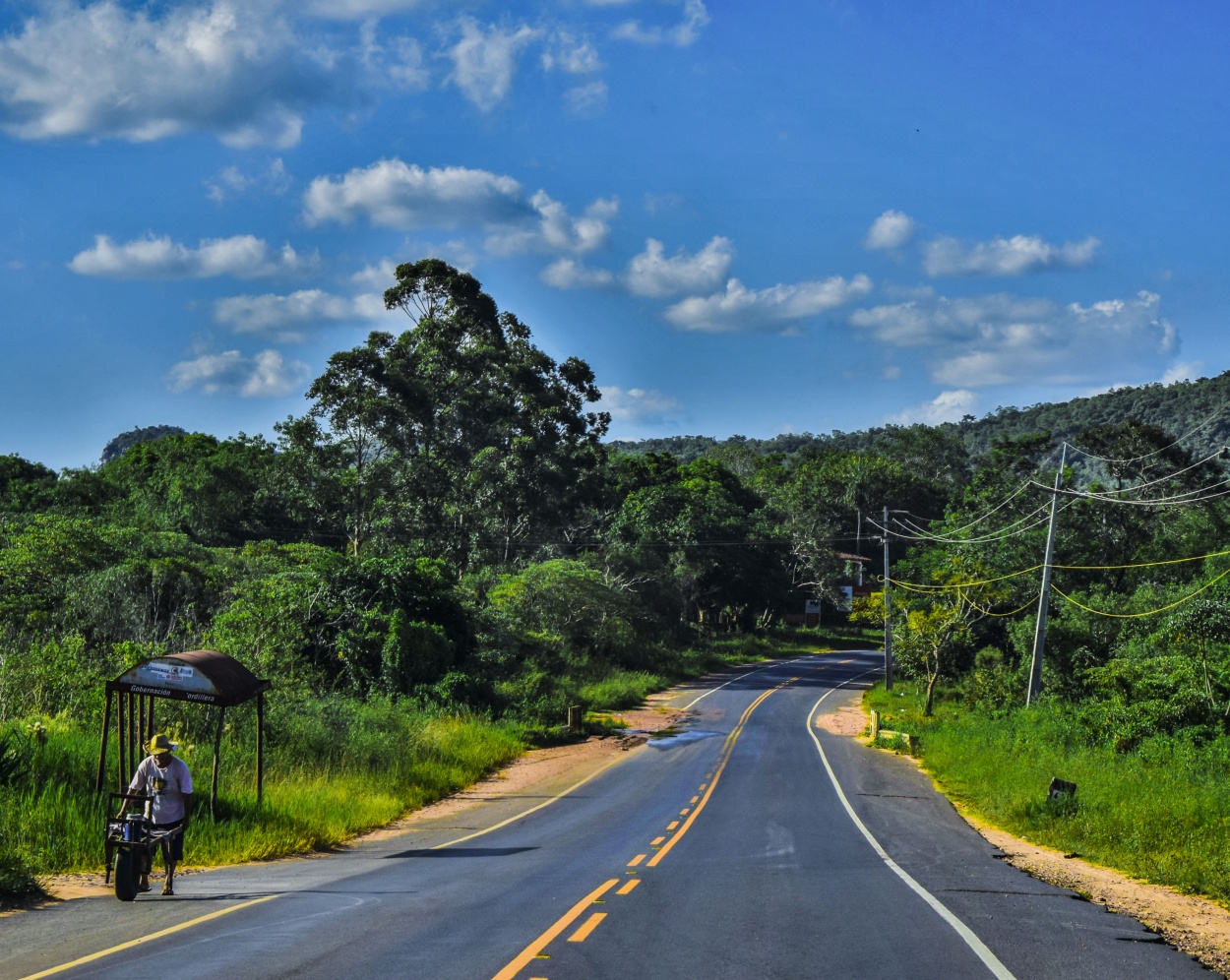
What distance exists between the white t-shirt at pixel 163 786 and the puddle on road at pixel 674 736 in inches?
952

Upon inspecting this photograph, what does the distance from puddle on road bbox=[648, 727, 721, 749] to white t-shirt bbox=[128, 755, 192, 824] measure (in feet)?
79.4

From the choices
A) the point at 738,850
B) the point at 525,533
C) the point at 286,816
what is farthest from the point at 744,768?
the point at 525,533

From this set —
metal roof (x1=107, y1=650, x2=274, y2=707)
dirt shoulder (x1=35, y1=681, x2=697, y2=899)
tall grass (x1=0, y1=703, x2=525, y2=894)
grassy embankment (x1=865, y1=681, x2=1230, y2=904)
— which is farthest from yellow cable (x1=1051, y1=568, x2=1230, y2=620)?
metal roof (x1=107, y1=650, x2=274, y2=707)

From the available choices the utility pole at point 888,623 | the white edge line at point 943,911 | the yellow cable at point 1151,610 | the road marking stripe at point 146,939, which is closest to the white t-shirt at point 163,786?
the road marking stripe at point 146,939

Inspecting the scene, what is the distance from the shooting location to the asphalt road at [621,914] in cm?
851

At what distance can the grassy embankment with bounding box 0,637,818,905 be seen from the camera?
1359 centimetres

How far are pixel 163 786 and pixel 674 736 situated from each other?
2721 centimetres

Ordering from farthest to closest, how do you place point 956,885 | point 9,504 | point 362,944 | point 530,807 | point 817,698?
point 9,504
point 817,698
point 530,807
point 956,885
point 362,944

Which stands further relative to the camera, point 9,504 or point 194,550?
point 9,504

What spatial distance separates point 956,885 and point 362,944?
764 centimetres

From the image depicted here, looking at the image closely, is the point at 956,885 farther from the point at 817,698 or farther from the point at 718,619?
the point at 718,619

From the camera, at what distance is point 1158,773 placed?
21203mm

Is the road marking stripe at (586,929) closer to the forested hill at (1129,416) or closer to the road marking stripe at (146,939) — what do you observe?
the road marking stripe at (146,939)

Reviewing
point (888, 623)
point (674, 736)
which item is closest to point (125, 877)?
point (674, 736)
